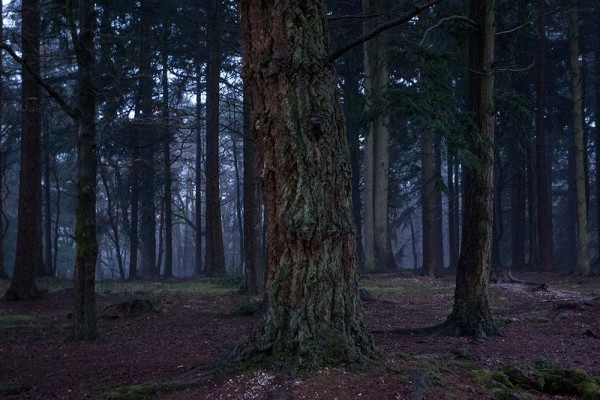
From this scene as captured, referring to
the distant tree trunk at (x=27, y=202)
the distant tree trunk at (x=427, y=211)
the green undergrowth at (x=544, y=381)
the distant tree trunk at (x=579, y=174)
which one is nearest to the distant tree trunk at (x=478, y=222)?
the green undergrowth at (x=544, y=381)

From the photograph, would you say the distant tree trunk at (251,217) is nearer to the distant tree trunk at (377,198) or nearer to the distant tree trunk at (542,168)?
the distant tree trunk at (377,198)

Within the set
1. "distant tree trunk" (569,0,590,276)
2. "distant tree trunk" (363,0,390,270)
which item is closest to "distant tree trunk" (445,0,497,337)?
"distant tree trunk" (569,0,590,276)

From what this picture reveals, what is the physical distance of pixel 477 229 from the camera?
9625mm

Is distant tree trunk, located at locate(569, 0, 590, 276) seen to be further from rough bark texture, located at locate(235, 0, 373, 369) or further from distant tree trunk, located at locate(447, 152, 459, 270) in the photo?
rough bark texture, located at locate(235, 0, 373, 369)

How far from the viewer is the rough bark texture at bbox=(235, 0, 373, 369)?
218 inches

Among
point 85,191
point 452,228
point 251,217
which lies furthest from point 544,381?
point 452,228

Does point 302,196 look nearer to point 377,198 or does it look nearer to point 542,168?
point 377,198

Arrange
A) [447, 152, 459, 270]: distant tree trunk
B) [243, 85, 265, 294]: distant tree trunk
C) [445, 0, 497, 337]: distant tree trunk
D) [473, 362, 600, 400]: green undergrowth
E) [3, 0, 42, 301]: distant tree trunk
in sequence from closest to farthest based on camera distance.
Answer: [473, 362, 600, 400]: green undergrowth → [445, 0, 497, 337]: distant tree trunk → [243, 85, 265, 294]: distant tree trunk → [3, 0, 42, 301]: distant tree trunk → [447, 152, 459, 270]: distant tree trunk

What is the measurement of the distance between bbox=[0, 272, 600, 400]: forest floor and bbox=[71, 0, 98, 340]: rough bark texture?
1.59 feet

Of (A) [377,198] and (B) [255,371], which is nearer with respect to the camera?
(B) [255,371]

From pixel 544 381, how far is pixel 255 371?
9.45 feet

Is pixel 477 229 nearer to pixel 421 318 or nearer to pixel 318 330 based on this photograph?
pixel 421 318

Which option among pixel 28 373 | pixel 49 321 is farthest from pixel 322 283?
pixel 49 321

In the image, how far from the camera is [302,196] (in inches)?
220
